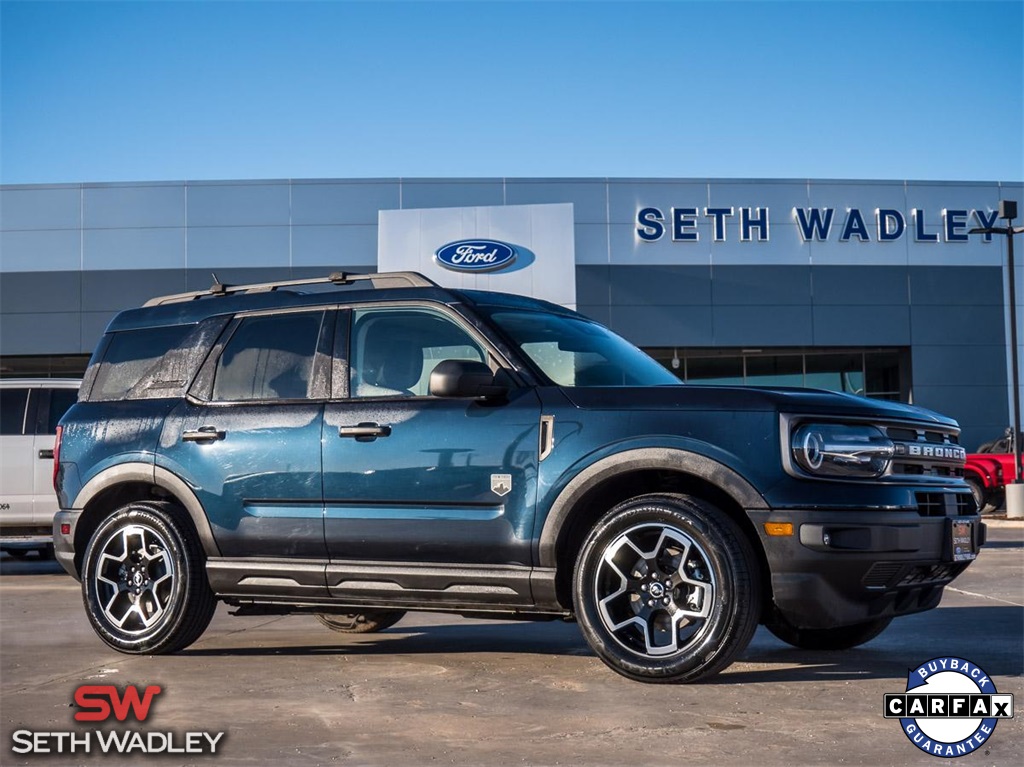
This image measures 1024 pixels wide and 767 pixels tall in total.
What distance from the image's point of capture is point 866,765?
3969 mm

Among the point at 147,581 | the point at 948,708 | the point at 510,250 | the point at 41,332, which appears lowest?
the point at 948,708

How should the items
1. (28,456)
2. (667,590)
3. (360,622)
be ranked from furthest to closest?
1. (28,456)
2. (360,622)
3. (667,590)

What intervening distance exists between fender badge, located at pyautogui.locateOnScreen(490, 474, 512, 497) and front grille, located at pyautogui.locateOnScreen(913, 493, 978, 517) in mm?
1802

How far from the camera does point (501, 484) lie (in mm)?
5719

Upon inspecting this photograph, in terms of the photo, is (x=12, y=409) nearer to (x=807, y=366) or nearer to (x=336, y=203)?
(x=336, y=203)

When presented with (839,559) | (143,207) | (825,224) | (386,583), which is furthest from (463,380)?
(143,207)

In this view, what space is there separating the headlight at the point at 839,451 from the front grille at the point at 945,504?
26 centimetres

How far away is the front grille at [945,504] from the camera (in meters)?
5.50

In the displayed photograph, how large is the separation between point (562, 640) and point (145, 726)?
3.10 meters

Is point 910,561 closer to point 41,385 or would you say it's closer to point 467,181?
point 41,385

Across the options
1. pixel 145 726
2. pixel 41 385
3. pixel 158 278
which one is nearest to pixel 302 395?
pixel 145 726

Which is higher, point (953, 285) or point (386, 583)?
point (953, 285)

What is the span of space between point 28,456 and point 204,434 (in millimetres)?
7122

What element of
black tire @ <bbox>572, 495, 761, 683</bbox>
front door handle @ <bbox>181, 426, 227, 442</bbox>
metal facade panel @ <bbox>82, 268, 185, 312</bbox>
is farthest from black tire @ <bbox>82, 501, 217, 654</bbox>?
metal facade panel @ <bbox>82, 268, 185, 312</bbox>
